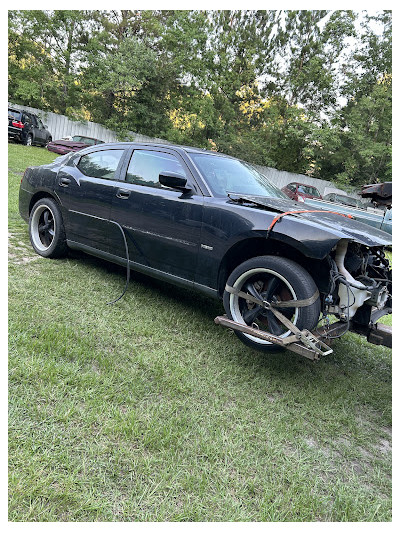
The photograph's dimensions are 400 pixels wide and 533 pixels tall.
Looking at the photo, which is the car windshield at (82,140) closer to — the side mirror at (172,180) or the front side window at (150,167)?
the front side window at (150,167)

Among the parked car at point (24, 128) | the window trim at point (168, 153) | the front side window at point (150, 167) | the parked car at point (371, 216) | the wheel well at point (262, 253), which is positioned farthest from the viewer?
the parked car at point (24, 128)

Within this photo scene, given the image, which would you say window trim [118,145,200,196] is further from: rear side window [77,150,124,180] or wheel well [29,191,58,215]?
wheel well [29,191,58,215]

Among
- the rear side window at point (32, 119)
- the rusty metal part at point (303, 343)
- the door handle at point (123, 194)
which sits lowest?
the rusty metal part at point (303, 343)

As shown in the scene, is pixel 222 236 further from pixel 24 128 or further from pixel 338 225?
pixel 24 128

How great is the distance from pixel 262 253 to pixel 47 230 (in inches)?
117

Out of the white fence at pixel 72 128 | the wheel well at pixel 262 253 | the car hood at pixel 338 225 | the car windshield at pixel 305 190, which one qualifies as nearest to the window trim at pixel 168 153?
the car hood at pixel 338 225

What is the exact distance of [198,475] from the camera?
1.80 meters

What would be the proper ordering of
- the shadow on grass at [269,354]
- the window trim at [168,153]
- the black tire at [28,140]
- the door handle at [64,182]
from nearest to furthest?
the shadow on grass at [269,354]
the window trim at [168,153]
the door handle at [64,182]
the black tire at [28,140]

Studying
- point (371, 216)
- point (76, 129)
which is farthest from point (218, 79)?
point (371, 216)

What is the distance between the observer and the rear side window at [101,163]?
12.9ft

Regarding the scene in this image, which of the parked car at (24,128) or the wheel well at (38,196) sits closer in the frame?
the wheel well at (38,196)

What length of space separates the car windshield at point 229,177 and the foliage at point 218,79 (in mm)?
20751

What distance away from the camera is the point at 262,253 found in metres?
2.88

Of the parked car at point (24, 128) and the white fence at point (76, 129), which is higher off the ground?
the white fence at point (76, 129)
